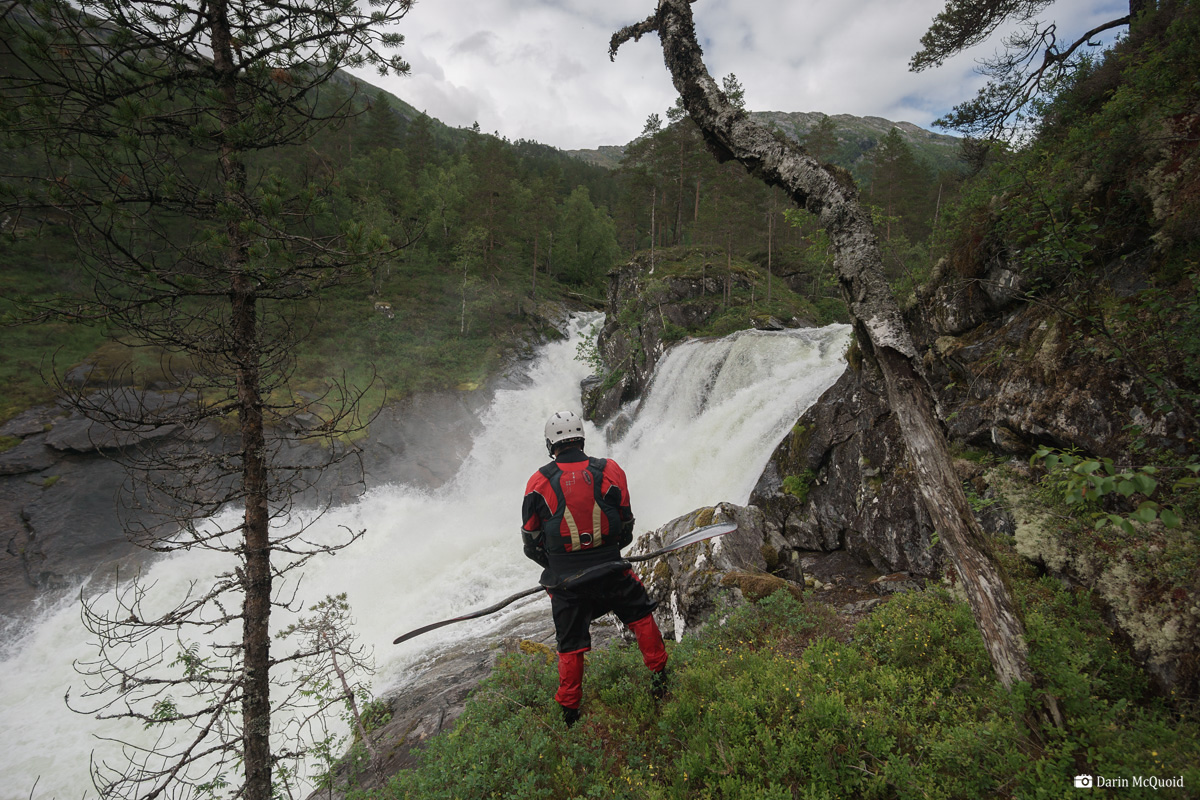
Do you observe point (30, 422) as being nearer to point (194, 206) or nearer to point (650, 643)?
→ point (194, 206)

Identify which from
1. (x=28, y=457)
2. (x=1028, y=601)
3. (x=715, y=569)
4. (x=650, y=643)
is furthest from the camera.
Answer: (x=28, y=457)

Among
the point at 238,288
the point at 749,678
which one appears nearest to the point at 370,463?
the point at 238,288

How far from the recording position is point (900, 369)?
3027mm

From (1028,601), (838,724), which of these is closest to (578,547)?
(838,724)

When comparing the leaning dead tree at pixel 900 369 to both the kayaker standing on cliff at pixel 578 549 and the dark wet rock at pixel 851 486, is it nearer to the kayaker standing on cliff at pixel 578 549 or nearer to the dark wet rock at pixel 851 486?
the kayaker standing on cliff at pixel 578 549

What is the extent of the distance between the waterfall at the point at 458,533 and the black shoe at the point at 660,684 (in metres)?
6.81

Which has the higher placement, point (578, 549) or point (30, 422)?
point (30, 422)

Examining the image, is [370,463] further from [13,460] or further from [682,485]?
[682,485]

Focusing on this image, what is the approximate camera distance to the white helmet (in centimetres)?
396

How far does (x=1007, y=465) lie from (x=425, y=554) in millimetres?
14879

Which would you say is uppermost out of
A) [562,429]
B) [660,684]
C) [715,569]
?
[562,429]

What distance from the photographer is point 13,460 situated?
14.5 meters

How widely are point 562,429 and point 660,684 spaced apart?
2460 millimetres

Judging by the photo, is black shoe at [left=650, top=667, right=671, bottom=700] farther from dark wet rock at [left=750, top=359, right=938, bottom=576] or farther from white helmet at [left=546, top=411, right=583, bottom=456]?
dark wet rock at [left=750, top=359, right=938, bottom=576]
